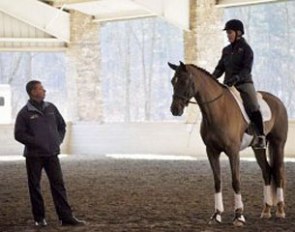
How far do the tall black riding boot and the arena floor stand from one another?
88 centimetres

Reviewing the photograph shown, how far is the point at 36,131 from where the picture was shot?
662cm

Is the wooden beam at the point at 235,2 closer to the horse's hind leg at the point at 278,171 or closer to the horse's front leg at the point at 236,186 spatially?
the horse's hind leg at the point at 278,171

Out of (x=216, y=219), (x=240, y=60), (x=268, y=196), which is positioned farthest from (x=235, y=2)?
(x=216, y=219)

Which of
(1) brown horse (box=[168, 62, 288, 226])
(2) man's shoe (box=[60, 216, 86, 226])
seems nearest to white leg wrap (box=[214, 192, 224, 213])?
(1) brown horse (box=[168, 62, 288, 226])

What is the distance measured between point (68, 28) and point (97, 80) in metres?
2.12

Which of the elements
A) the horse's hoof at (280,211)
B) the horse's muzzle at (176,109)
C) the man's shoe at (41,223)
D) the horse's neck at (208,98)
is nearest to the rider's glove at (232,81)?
the horse's neck at (208,98)

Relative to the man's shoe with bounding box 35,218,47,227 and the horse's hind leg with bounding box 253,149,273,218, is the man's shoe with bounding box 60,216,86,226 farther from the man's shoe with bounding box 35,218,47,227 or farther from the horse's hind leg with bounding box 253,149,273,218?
the horse's hind leg with bounding box 253,149,273,218

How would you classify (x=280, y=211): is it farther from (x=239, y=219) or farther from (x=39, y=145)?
(x=39, y=145)

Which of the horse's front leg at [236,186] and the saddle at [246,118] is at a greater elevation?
the saddle at [246,118]

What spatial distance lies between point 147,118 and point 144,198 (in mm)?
22169

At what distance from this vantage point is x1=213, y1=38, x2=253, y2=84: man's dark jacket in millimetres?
6863

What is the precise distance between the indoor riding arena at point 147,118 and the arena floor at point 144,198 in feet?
0.08

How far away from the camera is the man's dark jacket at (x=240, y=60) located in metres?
6.86

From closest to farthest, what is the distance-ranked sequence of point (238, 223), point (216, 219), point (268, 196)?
point (238, 223)
point (216, 219)
point (268, 196)
